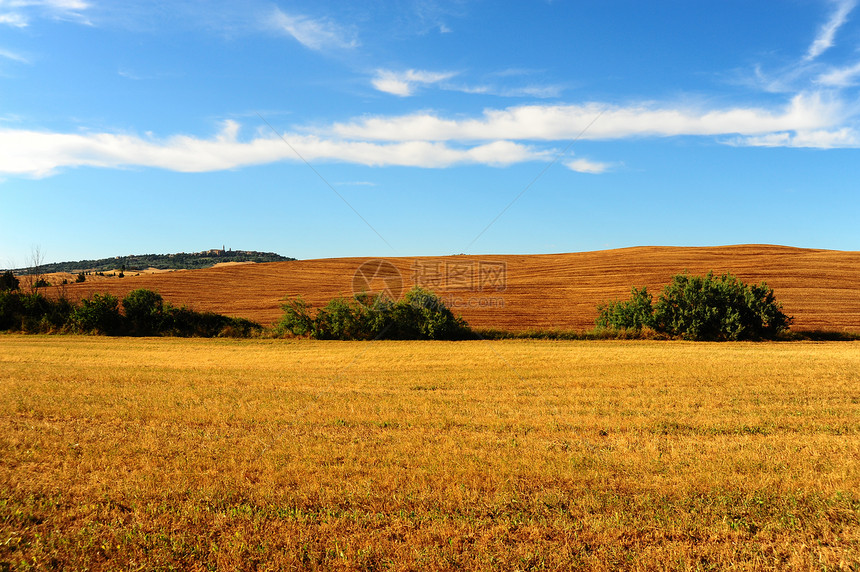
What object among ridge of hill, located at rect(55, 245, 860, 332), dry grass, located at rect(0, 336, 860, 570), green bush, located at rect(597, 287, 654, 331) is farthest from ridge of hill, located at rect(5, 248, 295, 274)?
dry grass, located at rect(0, 336, 860, 570)

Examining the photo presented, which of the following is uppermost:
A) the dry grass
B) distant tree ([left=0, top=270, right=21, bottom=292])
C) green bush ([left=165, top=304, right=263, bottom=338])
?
distant tree ([left=0, top=270, right=21, bottom=292])

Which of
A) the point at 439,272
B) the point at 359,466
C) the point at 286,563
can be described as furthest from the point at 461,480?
the point at 439,272

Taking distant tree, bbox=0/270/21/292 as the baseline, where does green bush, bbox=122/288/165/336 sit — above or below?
below

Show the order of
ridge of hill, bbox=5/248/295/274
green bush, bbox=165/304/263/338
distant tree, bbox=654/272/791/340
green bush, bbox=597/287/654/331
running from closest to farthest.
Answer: distant tree, bbox=654/272/791/340, green bush, bbox=597/287/654/331, green bush, bbox=165/304/263/338, ridge of hill, bbox=5/248/295/274

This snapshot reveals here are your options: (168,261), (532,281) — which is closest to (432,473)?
(532,281)

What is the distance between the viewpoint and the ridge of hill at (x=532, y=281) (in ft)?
120

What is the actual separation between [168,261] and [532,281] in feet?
191

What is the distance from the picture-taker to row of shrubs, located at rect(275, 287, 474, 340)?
27547 mm

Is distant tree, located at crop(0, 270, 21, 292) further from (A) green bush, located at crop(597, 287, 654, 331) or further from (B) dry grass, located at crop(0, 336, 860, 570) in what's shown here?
(A) green bush, located at crop(597, 287, 654, 331)

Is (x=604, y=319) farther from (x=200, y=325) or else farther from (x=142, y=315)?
(x=142, y=315)

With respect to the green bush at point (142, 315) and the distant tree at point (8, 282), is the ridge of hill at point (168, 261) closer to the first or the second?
the distant tree at point (8, 282)

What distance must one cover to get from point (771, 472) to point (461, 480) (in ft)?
13.5

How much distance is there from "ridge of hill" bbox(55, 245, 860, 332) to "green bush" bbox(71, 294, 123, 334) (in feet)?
27.1

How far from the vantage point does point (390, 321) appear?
1095 inches
